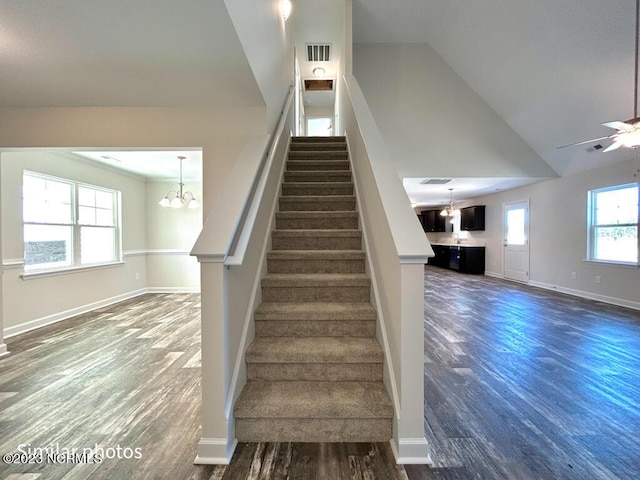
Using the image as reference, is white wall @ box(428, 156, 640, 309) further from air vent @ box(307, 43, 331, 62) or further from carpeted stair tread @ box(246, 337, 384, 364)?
air vent @ box(307, 43, 331, 62)

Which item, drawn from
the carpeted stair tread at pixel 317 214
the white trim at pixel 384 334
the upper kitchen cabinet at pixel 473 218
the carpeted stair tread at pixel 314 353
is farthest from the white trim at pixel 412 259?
the upper kitchen cabinet at pixel 473 218

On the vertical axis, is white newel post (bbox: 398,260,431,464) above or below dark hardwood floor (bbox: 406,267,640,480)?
above

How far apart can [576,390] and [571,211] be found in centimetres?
506

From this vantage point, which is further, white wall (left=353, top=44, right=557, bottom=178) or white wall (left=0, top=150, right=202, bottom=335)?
white wall (left=353, top=44, right=557, bottom=178)

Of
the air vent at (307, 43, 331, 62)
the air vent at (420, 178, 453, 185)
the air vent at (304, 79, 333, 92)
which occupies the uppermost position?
the air vent at (307, 43, 331, 62)

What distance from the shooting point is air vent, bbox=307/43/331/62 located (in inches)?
250

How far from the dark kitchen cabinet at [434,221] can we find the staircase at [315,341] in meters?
8.82

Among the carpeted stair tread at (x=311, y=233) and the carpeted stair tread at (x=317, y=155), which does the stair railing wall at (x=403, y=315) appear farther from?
the carpeted stair tread at (x=317, y=155)

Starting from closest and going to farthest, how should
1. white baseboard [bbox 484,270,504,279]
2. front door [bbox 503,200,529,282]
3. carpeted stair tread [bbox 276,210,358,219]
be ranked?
carpeted stair tread [bbox 276,210,358,219] → front door [bbox 503,200,529,282] → white baseboard [bbox 484,270,504,279]

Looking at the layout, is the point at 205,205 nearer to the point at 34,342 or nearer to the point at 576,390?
the point at 34,342

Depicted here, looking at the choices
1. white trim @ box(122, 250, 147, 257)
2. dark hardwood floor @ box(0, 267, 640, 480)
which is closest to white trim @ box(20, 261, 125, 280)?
white trim @ box(122, 250, 147, 257)

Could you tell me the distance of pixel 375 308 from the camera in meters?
2.10

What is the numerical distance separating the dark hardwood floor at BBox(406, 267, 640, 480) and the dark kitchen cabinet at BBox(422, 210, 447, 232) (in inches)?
270

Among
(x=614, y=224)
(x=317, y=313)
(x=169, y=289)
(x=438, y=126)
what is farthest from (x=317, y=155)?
(x=614, y=224)
